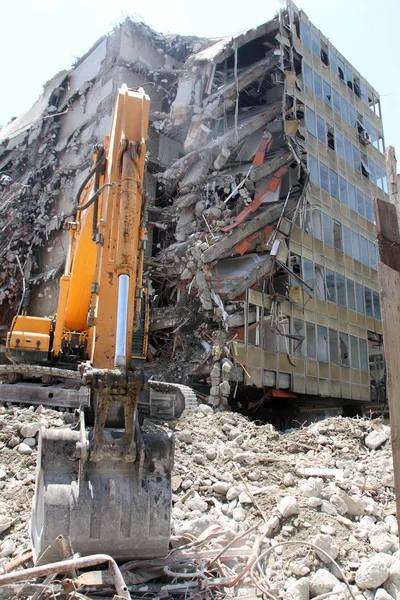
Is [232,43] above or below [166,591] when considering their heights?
above

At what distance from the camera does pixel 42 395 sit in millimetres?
10516

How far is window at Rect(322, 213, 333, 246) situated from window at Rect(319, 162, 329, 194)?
1.31 m

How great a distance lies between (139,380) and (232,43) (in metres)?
20.7

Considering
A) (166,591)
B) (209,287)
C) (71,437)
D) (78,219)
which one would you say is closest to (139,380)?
(71,437)

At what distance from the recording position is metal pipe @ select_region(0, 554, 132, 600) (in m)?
3.92

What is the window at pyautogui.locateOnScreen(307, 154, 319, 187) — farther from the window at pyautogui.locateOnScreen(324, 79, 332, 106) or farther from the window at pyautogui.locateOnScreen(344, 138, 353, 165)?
the window at pyautogui.locateOnScreen(324, 79, 332, 106)

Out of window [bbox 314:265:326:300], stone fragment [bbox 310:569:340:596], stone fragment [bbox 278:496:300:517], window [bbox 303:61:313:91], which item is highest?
window [bbox 303:61:313:91]

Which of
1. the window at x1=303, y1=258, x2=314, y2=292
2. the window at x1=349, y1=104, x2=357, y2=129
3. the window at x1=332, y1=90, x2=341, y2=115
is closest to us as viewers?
the window at x1=303, y1=258, x2=314, y2=292

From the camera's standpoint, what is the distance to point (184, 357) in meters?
18.1

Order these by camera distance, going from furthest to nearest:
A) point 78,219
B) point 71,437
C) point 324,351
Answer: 1. point 324,351
2. point 78,219
3. point 71,437

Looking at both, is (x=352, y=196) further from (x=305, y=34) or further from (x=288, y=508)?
(x=288, y=508)

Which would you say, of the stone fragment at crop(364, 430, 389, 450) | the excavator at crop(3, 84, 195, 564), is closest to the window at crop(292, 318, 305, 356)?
the stone fragment at crop(364, 430, 389, 450)

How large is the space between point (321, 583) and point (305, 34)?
25.6 meters

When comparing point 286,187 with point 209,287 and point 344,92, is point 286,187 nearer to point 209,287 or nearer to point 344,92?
point 209,287
